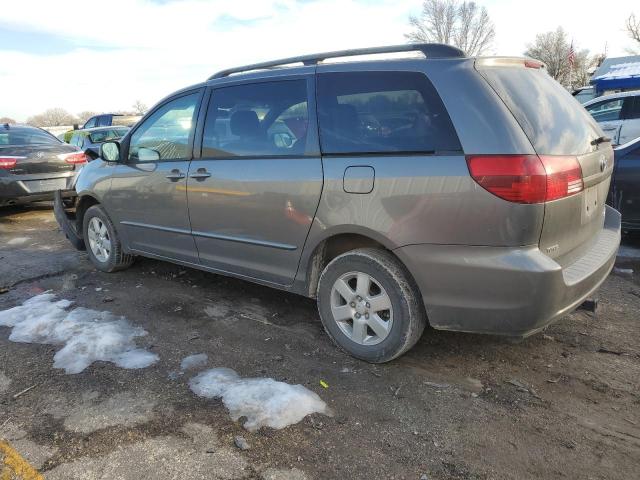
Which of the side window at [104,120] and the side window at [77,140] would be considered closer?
the side window at [77,140]

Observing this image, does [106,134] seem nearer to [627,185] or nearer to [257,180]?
[257,180]

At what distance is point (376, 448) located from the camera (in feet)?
7.84

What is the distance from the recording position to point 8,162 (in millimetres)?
7668

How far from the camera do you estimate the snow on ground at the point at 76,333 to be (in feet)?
10.8

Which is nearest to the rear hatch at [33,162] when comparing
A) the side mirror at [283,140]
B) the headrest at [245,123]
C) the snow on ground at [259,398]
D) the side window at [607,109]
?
the headrest at [245,123]

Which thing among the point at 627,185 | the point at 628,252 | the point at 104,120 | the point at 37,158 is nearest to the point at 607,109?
the point at 627,185

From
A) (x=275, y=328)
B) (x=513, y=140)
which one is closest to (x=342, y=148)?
(x=513, y=140)

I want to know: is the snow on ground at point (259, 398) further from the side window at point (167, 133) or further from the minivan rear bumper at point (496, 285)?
the side window at point (167, 133)

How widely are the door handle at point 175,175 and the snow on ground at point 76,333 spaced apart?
3.85 feet

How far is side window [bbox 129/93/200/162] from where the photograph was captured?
4.09m

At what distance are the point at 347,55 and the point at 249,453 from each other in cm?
243

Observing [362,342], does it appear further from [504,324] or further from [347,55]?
[347,55]

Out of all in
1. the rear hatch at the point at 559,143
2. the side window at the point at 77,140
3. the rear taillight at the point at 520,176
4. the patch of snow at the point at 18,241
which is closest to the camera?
the rear taillight at the point at 520,176

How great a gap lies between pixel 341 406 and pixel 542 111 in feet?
6.42
